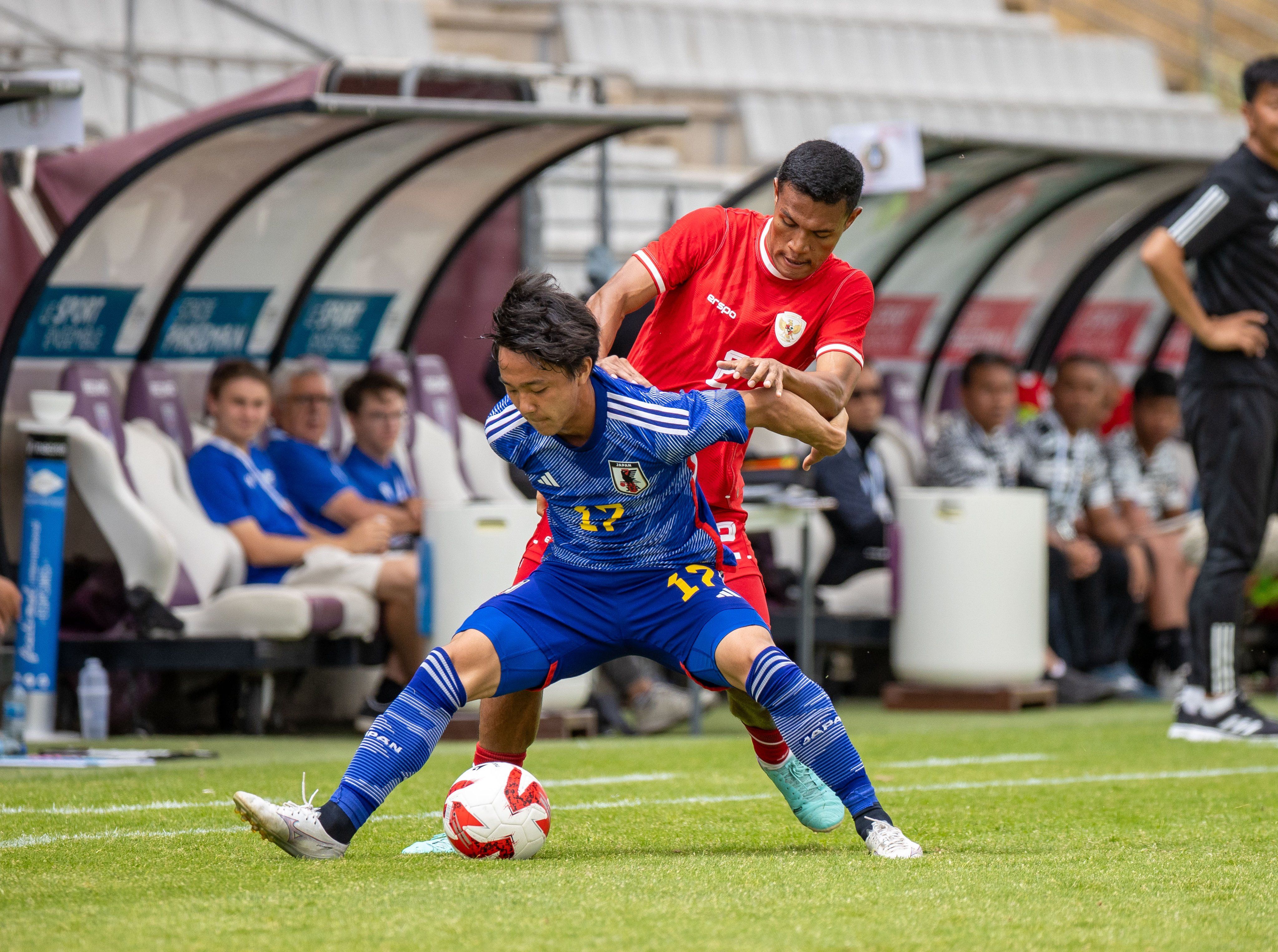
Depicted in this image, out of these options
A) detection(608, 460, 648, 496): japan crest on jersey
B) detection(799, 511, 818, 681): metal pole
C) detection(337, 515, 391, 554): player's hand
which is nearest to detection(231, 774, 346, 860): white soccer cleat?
detection(608, 460, 648, 496): japan crest on jersey

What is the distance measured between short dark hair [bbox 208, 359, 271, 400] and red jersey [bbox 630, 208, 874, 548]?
400 centimetres

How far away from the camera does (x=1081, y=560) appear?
10234 millimetres

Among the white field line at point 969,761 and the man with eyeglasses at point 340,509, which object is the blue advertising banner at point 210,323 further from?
the white field line at point 969,761

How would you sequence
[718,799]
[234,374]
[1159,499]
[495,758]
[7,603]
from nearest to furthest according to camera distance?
[495,758]
[718,799]
[7,603]
[234,374]
[1159,499]

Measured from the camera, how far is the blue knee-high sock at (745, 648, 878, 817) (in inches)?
175

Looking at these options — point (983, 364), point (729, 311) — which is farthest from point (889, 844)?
point (983, 364)

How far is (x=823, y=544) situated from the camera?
1034 cm

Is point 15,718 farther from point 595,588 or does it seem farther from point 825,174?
point 825,174

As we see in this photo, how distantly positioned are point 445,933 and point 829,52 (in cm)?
1650

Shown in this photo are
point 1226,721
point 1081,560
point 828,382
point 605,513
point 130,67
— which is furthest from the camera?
point 130,67

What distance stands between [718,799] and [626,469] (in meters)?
1.84

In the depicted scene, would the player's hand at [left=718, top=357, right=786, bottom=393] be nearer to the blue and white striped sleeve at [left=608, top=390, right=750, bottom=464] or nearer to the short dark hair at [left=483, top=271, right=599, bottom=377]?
the blue and white striped sleeve at [left=608, top=390, right=750, bottom=464]

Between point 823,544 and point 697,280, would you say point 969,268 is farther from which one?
point 697,280

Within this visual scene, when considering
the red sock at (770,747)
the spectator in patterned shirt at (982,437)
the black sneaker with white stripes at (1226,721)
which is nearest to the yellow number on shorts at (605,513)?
the red sock at (770,747)
